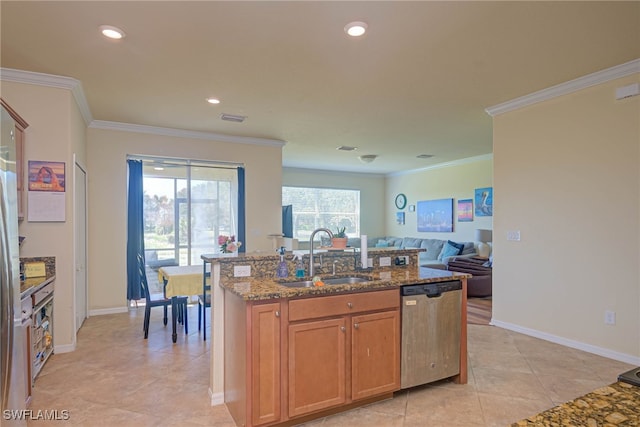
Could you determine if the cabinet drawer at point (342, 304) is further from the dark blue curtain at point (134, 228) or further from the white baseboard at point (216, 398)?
the dark blue curtain at point (134, 228)

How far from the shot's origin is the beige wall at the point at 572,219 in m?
3.28

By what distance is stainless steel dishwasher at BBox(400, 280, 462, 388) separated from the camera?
2.64 metres

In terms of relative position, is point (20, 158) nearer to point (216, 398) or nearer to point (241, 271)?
point (241, 271)

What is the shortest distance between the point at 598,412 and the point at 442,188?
806 cm

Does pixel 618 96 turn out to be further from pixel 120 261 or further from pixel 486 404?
pixel 120 261

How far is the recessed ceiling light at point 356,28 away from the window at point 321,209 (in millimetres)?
6646

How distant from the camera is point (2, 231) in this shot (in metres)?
1.61

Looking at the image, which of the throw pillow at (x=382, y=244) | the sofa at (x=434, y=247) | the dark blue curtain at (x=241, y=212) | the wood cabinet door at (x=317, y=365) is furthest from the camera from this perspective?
the throw pillow at (x=382, y=244)

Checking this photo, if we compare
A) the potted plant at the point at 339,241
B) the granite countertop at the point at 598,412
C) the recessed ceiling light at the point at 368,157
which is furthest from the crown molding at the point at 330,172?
Answer: the granite countertop at the point at 598,412

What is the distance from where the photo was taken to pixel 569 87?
11.9ft

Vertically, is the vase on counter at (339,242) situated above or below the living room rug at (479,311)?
above

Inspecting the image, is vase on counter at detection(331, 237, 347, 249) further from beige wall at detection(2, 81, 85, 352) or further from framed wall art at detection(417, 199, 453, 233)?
framed wall art at detection(417, 199, 453, 233)

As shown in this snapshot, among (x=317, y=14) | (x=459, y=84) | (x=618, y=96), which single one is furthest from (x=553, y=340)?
(x=317, y=14)

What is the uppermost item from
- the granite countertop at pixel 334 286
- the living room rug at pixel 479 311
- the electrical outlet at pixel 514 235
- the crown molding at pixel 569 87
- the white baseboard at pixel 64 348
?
the crown molding at pixel 569 87
